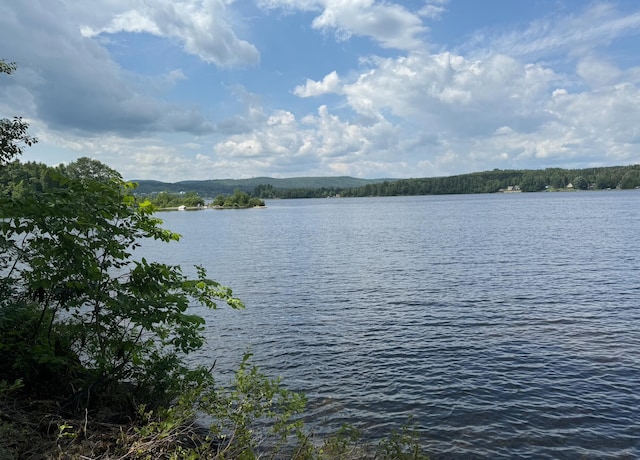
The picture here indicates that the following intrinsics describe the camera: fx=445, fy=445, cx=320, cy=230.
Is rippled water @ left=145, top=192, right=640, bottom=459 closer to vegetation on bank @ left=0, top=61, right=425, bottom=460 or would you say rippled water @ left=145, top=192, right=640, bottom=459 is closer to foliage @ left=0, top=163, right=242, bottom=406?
vegetation on bank @ left=0, top=61, right=425, bottom=460

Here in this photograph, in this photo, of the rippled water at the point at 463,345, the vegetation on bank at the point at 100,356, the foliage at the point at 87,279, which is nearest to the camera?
the vegetation on bank at the point at 100,356

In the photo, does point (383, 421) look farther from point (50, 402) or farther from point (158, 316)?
point (50, 402)

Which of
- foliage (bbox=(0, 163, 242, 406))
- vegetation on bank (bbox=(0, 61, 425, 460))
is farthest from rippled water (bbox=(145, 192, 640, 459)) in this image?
foliage (bbox=(0, 163, 242, 406))

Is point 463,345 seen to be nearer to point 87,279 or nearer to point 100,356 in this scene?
point 100,356

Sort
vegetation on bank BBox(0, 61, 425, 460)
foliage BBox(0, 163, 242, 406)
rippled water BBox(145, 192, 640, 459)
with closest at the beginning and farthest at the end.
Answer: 1. vegetation on bank BBox(0, 61, 425, 460)
2. foliage BBox(0, 163, 242, 406)
3. rippled water BBox(145, 192, 640, 459)

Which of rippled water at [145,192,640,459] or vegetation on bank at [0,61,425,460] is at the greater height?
vegetation on bank at [0,61,425,460]

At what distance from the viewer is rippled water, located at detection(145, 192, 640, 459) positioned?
12.1 m

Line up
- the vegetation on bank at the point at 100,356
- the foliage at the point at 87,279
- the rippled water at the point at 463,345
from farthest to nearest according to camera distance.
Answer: the rippled water at the point at 463,345, the foliage at the point at 87,279, the vegetation on bank at the point at 100,356

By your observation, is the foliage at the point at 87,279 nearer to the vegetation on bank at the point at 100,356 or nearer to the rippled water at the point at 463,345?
the vegetation on bank at the point at 100,356

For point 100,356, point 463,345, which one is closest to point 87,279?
point 100,356

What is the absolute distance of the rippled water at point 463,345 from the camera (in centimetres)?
1205

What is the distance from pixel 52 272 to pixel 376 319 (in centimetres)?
1638

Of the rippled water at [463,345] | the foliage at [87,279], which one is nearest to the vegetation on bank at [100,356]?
the foliage at [87,279]

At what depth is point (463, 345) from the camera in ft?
59.3
